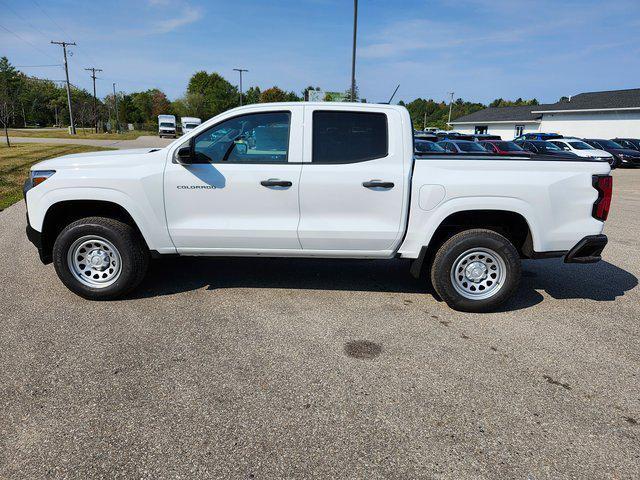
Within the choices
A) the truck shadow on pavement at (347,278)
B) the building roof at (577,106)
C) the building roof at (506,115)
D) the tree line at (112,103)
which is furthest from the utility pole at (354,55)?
the tree line at (112,103)

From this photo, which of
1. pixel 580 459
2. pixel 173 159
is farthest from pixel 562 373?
pixel 173 159

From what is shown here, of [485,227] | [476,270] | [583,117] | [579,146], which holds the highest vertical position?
[583,117]

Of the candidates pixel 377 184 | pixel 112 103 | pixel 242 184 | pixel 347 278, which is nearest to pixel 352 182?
pixel 377 184

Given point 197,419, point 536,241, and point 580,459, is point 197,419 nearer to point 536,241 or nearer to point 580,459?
point 580,459

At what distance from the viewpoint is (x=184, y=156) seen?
14.1 feet

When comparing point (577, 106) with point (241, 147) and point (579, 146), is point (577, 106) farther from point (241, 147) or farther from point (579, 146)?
point (241, 147)

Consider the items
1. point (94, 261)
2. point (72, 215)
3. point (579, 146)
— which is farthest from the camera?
point (579, 146)

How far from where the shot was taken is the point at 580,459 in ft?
8.53

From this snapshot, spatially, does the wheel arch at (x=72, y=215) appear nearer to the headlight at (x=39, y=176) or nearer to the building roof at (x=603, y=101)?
the headlight at (x=39, y=176)

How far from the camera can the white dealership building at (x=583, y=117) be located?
3988 centimetres

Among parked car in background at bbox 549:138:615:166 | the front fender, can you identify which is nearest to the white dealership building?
parked car in background at bbox 549:138:615:166

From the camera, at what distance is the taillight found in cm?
436

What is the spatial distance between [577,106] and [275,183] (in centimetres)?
4889

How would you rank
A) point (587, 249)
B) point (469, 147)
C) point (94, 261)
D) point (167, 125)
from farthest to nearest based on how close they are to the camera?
1. point (167, 125)
2. point (469, 147)
3. point (94, 261)
4. point (587, 249)
